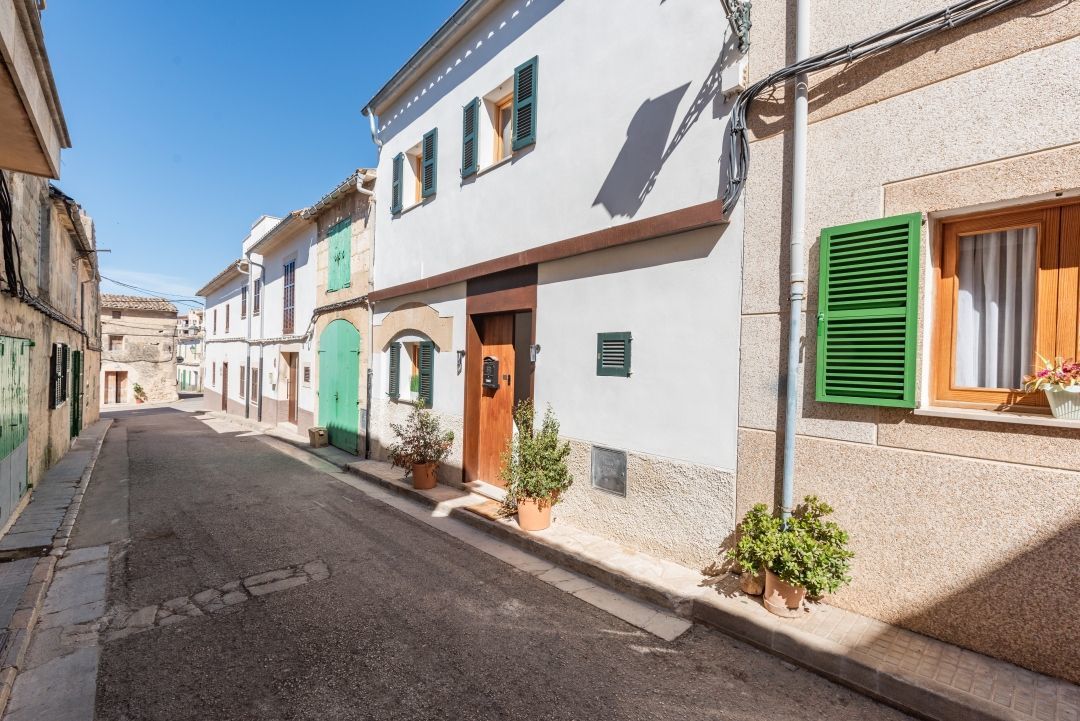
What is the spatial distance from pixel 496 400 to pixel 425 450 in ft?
4.76

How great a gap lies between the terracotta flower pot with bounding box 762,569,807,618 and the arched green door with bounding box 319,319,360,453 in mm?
9220

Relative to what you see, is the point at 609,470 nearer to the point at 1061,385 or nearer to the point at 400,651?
the point at 400,651

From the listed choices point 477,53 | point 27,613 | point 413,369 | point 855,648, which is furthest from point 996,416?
point 413,369

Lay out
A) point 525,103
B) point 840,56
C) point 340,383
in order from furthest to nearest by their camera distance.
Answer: point 340,383
point 525,103
point 840,56

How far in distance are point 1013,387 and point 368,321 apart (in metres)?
10.3

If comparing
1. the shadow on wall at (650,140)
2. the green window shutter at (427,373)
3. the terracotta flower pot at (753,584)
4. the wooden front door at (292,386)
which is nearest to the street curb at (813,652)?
the terracotta flower pot at (753,584)

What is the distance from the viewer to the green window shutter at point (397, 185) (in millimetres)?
9625

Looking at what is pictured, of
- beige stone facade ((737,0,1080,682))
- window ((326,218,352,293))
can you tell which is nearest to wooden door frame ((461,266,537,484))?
beige stone facade ((737,0,1080,682))

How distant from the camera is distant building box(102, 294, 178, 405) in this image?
2941 cm

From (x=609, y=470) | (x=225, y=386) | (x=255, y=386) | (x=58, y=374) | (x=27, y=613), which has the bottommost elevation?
(x=27, y=613)

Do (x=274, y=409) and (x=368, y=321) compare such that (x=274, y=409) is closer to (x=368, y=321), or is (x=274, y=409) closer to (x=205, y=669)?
(x=368, y=321)

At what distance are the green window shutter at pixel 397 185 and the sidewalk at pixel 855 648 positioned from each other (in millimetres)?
7220

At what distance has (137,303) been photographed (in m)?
29.7

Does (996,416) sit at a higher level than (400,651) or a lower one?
higher
